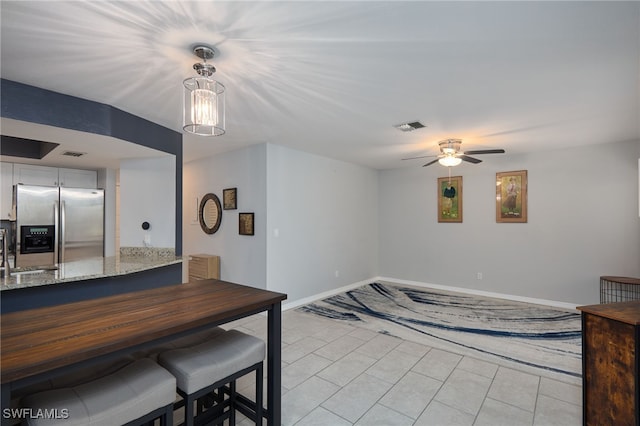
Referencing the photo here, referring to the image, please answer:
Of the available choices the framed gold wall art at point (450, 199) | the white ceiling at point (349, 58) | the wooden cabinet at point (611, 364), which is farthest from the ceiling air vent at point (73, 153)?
the framed gold wall art at point (450, 199)

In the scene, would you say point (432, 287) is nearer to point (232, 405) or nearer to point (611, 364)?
point (611, 364)

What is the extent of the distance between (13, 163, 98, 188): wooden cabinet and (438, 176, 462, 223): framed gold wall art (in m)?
6.07

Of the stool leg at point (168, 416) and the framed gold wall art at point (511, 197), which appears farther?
the framed gold wall art at point (511, 197)

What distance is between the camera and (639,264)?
4328 millimetres

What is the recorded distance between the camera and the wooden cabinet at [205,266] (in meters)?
4.97

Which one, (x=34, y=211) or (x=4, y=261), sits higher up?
(x=34, y=211)

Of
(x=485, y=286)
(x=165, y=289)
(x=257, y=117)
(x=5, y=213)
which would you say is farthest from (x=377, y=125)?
(x=5, y=213)

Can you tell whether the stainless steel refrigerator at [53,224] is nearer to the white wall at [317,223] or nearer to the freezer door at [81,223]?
the freezer door at [81,223]

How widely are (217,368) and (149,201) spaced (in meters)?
2.95

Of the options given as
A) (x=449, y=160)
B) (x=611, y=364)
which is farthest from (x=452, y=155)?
(x=611, y=364)

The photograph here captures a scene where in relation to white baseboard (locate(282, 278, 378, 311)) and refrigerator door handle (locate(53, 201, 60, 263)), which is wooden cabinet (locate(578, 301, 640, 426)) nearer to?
white baseboard (locate(282, 278, 378, 311))

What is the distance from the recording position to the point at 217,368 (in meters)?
1.67

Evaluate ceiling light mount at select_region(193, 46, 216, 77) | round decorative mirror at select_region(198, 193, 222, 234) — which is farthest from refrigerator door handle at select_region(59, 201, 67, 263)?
ceiling light mount at select_region(193, 46, 216, 77)

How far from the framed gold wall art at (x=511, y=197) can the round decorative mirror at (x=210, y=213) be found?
4739mm
